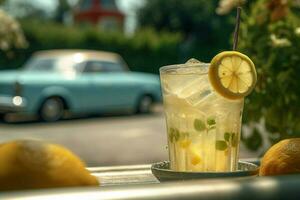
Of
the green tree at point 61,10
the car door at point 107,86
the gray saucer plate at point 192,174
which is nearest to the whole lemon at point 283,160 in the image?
the gray saucer plate at point 192,174

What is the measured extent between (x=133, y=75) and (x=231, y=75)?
12.6m

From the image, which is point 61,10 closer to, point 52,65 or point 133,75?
point 133,75

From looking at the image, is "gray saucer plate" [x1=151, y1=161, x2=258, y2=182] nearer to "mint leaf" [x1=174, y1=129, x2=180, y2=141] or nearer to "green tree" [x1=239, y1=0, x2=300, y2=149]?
"mint leaf" [x1=174, y1=129, x2=180, y2=141]

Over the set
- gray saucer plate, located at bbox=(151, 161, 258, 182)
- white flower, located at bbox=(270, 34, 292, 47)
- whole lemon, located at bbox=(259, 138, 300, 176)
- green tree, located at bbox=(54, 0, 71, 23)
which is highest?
green tree, located at bbox=(54, 0, 71, 23)

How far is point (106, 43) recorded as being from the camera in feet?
77.5

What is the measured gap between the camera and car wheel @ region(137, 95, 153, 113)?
1425cm

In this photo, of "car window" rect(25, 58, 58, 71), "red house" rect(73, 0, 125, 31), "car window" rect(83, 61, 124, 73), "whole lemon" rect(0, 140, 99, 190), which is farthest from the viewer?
"red house" rect(73, 0, 125, 31)

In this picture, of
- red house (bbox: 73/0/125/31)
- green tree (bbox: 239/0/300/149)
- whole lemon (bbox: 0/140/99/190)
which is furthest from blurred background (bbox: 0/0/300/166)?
red house (bbox: 73/0/125/31)

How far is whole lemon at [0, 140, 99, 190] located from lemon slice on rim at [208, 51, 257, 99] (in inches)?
14.1

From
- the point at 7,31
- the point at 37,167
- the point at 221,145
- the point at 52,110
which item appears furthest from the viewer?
the point at 52,110

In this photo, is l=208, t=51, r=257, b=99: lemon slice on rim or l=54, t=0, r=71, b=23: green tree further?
l=54, t=0, r=71, b=23: green tree

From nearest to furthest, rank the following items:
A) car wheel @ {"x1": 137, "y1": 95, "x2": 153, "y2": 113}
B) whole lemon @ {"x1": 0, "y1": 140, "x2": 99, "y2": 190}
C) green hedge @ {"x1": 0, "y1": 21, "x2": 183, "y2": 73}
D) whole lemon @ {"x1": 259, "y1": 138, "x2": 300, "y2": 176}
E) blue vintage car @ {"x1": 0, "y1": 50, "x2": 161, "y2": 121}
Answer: whole lemon @ {"x1": 0, "y1": 140, "x2": 99, "y2": 190} → whole lemon @ {"x1": 259, "y1": 138, "x2": 300, "y2": 176} → blue vintage car @ {"x1": 0, "y1": 50, "x2": 161, "y2": 121} → car wheel @ {"x1": 137, "y1": 95, "x2": 153, "y2": 113} → green hedge @ {"x1": 0, "y1": 21, "x2": 183, "y2": 73}

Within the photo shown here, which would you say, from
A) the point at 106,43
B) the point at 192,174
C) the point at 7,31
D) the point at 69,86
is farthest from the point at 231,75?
the point at 106,43

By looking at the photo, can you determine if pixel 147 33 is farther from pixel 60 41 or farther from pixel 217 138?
pixel 217 138
